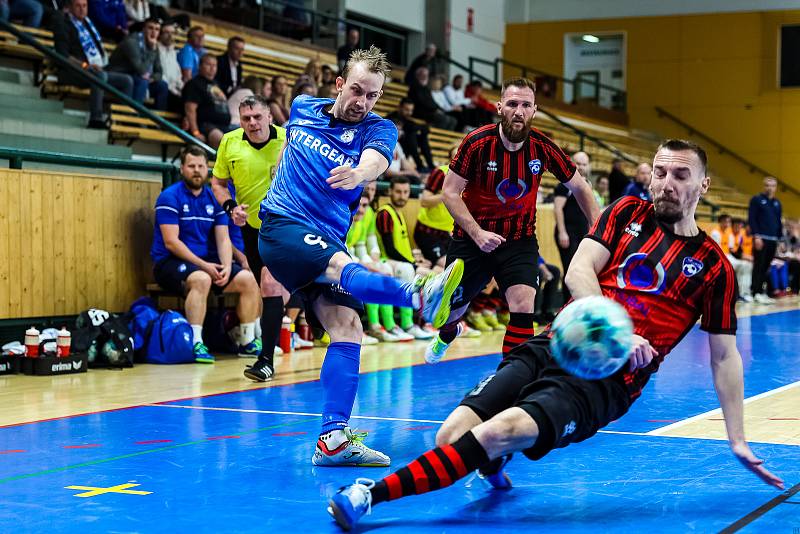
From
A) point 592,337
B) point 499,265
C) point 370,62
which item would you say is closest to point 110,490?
point 592,337

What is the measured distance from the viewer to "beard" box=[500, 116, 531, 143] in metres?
6.47

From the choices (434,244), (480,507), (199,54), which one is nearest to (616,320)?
(480,507)

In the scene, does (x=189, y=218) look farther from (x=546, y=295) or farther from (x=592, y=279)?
(x=592, y=279)

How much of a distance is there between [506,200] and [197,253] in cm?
413

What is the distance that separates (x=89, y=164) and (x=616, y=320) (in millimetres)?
6996

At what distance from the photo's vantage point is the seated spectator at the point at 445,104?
69.1 ft

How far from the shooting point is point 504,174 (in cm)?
661

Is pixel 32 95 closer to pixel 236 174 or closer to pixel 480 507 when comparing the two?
pixel 236 174

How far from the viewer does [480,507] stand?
4.12 metres

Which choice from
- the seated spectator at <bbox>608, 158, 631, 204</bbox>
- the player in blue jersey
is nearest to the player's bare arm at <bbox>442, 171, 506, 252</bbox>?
the player in blue jersey

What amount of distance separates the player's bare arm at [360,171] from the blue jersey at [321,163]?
0.06 meters

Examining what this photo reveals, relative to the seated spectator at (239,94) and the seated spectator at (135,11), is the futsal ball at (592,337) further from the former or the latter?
the seated spectator at (135,11)

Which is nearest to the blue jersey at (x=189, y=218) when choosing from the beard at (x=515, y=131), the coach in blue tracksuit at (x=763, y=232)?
the beard at (x=515, y=131)

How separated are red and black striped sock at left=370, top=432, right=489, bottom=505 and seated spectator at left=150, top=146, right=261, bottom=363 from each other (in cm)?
599
